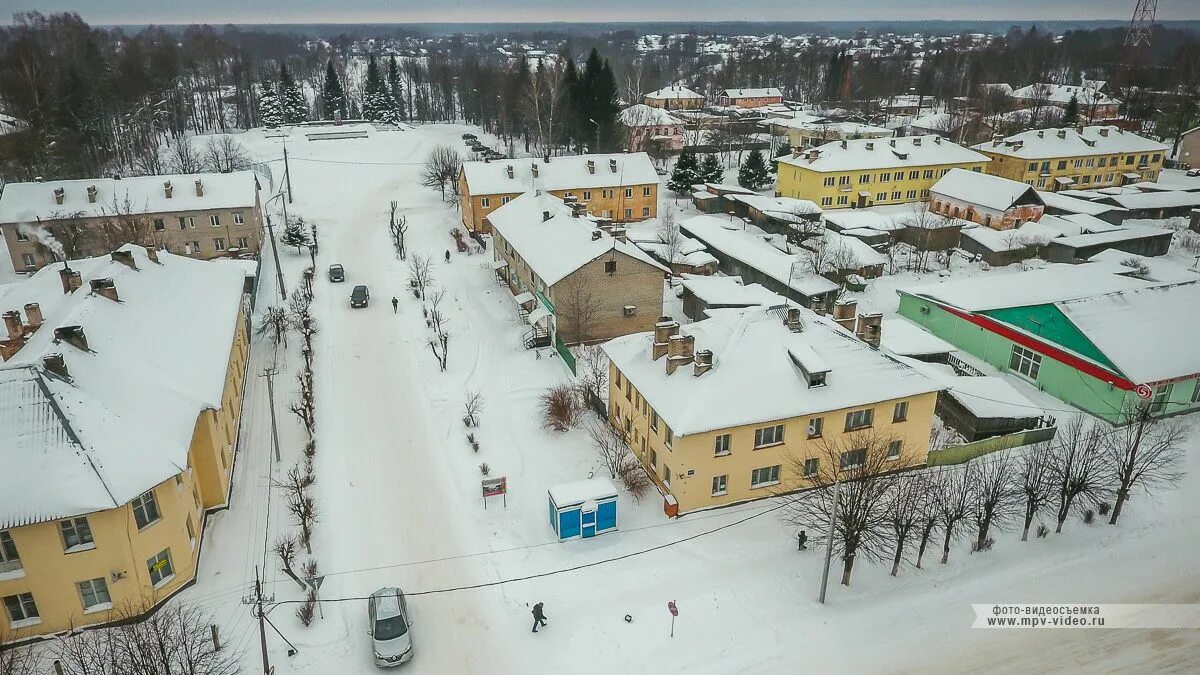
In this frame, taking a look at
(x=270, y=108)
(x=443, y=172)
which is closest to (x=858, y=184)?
(x=443, y=172)

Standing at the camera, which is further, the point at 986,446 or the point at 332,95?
the point at 332,95

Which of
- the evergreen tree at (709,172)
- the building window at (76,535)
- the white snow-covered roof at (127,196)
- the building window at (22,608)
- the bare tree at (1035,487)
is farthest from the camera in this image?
the evergreen tree at (709,172)

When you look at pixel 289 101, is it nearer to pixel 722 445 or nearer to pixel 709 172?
pixel 709 172

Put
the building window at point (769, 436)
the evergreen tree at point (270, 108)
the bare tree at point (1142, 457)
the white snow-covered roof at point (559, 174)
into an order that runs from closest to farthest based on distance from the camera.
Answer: the bare tree at point (1142, 457)
the building window at point (769, 436)
the white snow-covered roof at point (559, 174)
the evergreen tree at point (270, 108)

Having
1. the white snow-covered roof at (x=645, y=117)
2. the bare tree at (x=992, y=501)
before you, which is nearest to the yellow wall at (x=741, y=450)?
the bare tree at (x=992, y=501)

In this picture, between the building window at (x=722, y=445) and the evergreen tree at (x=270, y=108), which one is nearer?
the building window at (x=722, y=445)

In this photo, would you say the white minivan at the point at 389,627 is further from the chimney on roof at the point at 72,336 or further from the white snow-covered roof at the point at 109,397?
the chimney on roof at the point at 72,336

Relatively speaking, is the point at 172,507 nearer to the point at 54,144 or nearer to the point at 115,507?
the point at 115,507

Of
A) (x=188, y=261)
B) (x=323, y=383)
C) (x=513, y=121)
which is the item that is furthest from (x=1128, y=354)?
(x=513, y=121)
